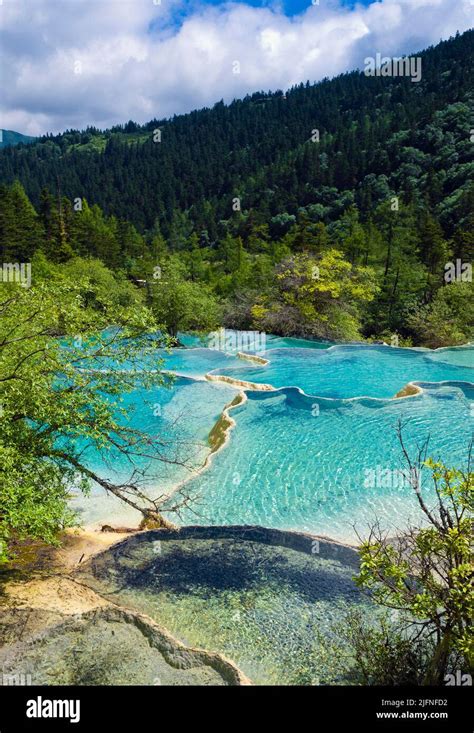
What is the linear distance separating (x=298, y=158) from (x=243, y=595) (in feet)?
254

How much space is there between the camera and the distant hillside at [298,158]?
55438mm

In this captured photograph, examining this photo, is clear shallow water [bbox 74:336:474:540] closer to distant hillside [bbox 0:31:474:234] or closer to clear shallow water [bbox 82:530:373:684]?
clear shallow water [bbox 82:530:373:684]

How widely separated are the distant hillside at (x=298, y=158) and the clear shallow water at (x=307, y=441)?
3254 centimetres

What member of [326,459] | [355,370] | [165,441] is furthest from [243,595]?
[355,370]

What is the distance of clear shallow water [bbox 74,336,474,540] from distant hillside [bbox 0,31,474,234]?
107ft

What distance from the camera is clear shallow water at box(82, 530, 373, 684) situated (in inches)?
209

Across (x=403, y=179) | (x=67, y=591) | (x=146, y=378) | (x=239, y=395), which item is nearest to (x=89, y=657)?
(x=67, y=591)

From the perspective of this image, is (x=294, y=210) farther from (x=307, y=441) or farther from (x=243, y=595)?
(x=243, y=595)

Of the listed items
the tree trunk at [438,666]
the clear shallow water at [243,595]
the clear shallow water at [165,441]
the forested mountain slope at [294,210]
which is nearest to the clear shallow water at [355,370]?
the clear shallow water at [165,441]

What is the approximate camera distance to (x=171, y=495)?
884 cm

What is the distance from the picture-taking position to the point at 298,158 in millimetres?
74250

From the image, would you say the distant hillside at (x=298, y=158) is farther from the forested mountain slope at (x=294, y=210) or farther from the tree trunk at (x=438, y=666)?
the tree trunk at (x=438, y=666)

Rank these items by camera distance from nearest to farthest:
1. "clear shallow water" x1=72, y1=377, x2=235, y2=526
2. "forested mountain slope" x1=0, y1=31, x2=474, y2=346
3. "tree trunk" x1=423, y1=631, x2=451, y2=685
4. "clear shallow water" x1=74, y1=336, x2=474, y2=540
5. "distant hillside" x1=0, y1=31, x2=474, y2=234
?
"tree trunk" x1=423, y1=631, x2=451, y2=685 < "clear shallow water" x1=74, y1=336, x2=474, y2=540 < "clear shallow water" x1=72, y1=377, x2=235, y2=526 < "forested mountain slope" x1=0, y1=31, x2=474, y2=346 < "distant hillside" x1=0, y1=31, x2=474, y2=234

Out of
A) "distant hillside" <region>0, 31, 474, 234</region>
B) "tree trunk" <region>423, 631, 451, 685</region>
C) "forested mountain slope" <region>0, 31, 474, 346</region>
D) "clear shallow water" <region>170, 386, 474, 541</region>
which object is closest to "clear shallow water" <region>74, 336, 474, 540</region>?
"clear shallow water" <region>170, 386, 474, 541</region>
